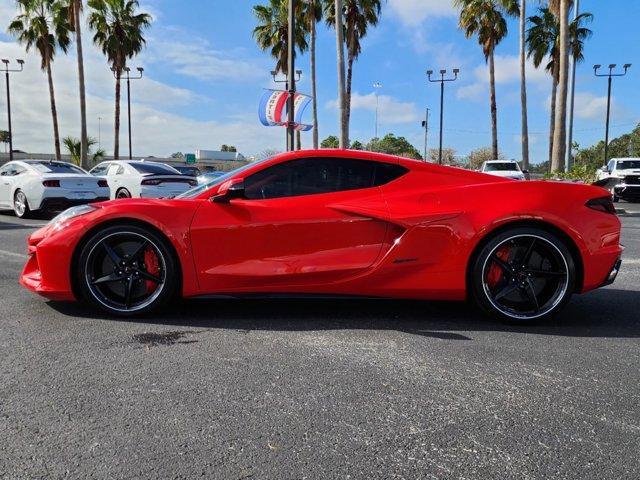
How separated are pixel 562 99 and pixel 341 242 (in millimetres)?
18297

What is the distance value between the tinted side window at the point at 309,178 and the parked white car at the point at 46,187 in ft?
29.8

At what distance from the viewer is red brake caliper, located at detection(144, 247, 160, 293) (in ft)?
13.2

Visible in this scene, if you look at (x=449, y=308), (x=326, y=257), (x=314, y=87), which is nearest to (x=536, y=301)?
(x=449, y=308)

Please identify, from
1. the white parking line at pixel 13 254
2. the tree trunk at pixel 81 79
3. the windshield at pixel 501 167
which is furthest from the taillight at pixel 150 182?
the tree trunk at pixel 81 79

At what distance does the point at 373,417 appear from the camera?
2408 millimetres

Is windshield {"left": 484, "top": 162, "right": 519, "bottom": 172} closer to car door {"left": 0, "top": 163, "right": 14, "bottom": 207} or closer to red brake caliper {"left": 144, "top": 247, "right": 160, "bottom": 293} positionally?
car door {"left": 0, "top": 163, "right": 14, "bottom": 207}

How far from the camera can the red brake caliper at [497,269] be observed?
3.98 metres

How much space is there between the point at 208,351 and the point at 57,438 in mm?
1178

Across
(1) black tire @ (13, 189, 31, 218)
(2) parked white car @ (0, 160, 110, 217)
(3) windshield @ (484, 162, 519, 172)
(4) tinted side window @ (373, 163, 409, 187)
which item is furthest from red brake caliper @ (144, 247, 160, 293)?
(3) windshield @ (484, 162, 519, 172)

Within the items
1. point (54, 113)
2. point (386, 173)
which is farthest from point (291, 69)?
point (54, 113)

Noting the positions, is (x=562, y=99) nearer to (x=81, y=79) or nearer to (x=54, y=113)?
(x=81, y=79)

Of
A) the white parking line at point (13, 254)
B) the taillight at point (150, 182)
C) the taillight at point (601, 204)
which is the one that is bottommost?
the white parking line at point (13, 254)

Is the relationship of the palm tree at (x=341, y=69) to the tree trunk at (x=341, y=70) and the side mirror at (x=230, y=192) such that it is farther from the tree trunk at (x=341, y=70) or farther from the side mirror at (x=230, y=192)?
the side mirror at (x=230, y=192)

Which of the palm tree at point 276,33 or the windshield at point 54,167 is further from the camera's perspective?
the palm tree at point 276,33
